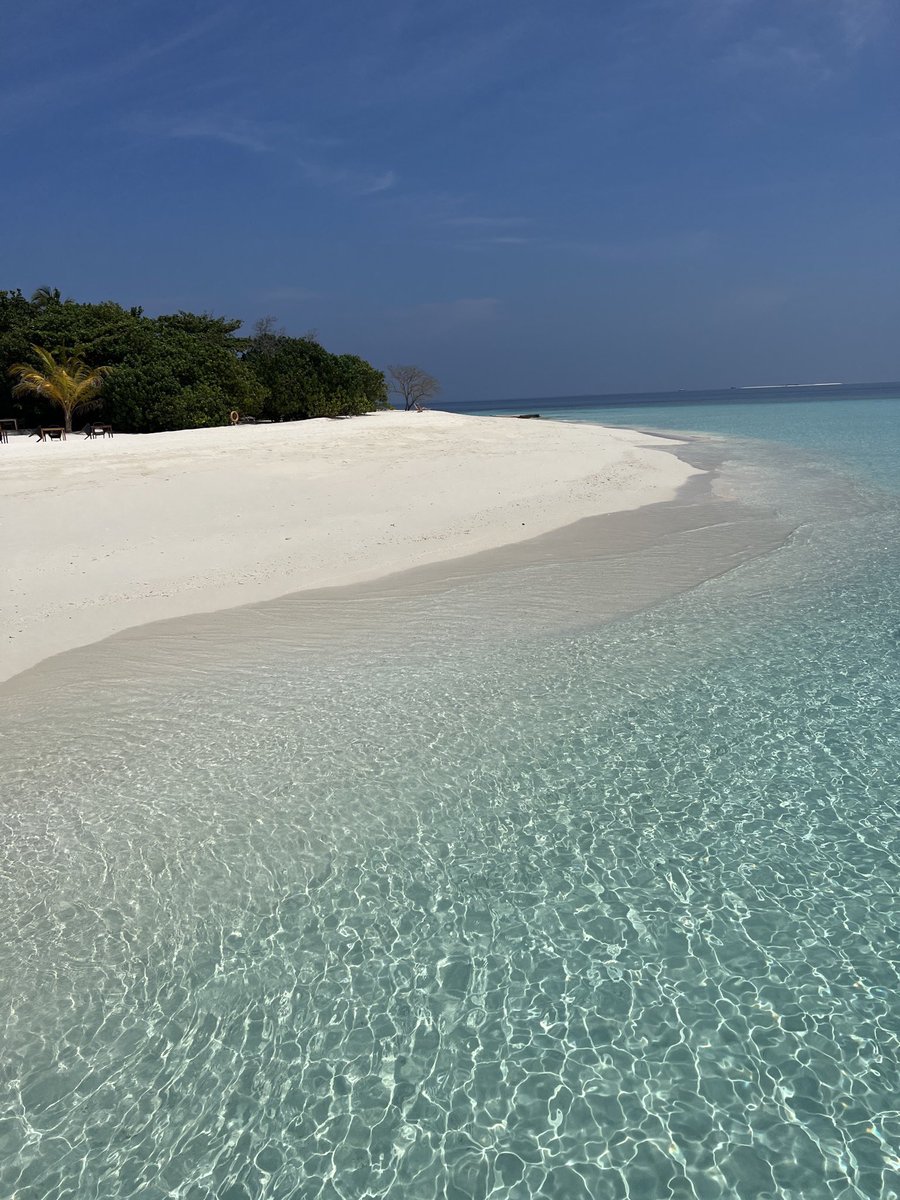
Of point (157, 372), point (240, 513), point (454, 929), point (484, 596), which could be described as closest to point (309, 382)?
point (157, 372)

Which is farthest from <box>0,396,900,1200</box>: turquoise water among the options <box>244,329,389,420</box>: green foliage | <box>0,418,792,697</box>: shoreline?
<box>244,329,389,420</box>: green foliage

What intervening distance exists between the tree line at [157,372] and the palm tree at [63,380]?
0.23 m

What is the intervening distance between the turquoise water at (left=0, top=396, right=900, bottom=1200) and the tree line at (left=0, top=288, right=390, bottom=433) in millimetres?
26442

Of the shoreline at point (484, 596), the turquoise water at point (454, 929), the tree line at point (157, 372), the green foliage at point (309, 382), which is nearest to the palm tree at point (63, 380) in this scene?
the tree line at point (157, 372)

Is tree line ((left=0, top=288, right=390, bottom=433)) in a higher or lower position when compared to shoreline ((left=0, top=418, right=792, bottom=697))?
higher

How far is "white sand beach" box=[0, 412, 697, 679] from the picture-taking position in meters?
10.5

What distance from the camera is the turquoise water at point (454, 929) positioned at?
326cm

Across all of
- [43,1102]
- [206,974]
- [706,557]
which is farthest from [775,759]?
[706,557]

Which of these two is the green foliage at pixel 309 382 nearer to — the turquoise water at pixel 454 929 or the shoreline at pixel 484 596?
the shoreline at pixel 484 596

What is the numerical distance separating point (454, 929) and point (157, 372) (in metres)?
32.1

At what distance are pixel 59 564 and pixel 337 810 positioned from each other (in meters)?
7.84

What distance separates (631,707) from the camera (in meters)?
7.34

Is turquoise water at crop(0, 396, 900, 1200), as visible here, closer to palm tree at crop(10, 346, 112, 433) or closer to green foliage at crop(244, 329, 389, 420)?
palm tree at crop(10, 346, 112, 433)

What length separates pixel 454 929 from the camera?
14.9 feet
